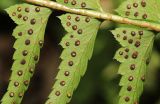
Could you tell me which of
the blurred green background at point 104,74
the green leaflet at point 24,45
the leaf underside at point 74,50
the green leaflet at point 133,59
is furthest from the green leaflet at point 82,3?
the blurred green background at point 104,74

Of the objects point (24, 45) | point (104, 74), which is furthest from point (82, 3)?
point (104, 74)

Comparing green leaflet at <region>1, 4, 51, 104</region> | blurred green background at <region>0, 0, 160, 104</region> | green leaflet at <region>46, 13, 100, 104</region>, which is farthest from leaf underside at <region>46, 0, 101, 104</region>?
blurred green background at <region>0, 0, 160, 104</region>

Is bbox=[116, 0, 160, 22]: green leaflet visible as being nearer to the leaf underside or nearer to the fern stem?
the fern stem

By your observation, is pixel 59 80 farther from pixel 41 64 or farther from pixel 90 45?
pixel 41 64

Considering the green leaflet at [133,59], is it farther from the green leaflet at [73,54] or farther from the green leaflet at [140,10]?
the green leaflet at [73,54]

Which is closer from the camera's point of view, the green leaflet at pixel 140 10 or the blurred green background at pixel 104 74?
the green leaflet at pixel 140 10

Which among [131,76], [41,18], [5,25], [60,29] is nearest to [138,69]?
[131,76]

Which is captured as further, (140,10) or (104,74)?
(104,74)

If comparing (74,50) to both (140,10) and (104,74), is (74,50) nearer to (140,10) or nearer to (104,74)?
(140,10)

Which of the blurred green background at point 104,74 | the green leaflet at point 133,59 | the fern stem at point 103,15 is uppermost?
the fern stem at point 103,15
